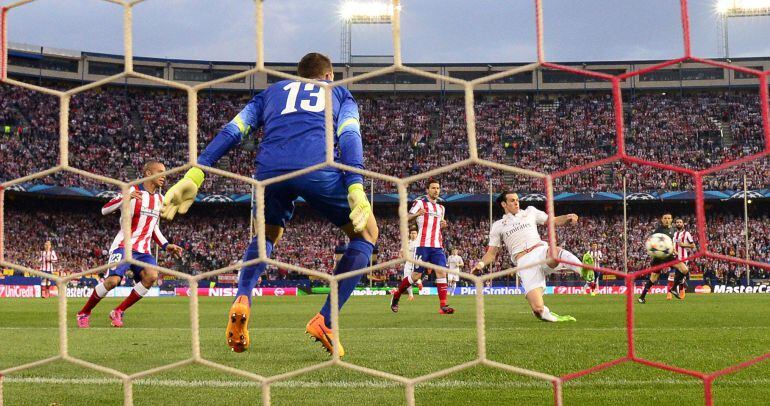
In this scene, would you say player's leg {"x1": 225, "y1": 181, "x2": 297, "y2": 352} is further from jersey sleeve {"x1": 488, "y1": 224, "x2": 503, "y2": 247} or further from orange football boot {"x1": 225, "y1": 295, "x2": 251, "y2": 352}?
jersey sleeve {"x1": 488, "y1": 224, "x2": 503, "y2": 247}

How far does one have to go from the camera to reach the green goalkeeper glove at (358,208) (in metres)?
2.46

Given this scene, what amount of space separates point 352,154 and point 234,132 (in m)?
0.56

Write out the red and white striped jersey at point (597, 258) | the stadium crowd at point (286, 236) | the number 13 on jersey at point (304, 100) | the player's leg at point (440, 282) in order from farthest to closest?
the stadium crowd at point (286, 236) → the red and white striped jersey at point (597, 258) → the player's leg at point (440, 282) → the number 13 on jersey at point (304, 100)

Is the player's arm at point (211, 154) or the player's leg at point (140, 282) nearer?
the player's arm at point (211, 154)

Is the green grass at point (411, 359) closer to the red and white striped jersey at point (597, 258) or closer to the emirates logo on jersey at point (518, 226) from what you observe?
the emirates logo on jersey at point (518, 226)

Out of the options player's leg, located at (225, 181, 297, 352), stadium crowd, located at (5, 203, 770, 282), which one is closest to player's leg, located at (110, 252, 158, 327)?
player's leg, located at (225, 181, 297, 352)

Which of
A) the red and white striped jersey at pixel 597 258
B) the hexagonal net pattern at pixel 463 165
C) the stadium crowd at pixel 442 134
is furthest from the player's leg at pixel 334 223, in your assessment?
the stadium crowd at pixel 442 134

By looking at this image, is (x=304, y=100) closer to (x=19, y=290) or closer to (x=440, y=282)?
(x=440, y=282)

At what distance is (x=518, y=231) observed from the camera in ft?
19.5

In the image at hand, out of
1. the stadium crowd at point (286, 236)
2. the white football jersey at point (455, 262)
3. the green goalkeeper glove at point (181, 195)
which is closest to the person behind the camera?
the green goalkeeper glove at point (181, 195)

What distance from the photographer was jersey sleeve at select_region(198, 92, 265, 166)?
279 cm

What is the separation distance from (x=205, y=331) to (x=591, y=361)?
128 inches

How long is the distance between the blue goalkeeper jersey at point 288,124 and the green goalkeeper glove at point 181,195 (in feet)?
1.33

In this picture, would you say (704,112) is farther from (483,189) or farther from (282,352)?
(282,352)
